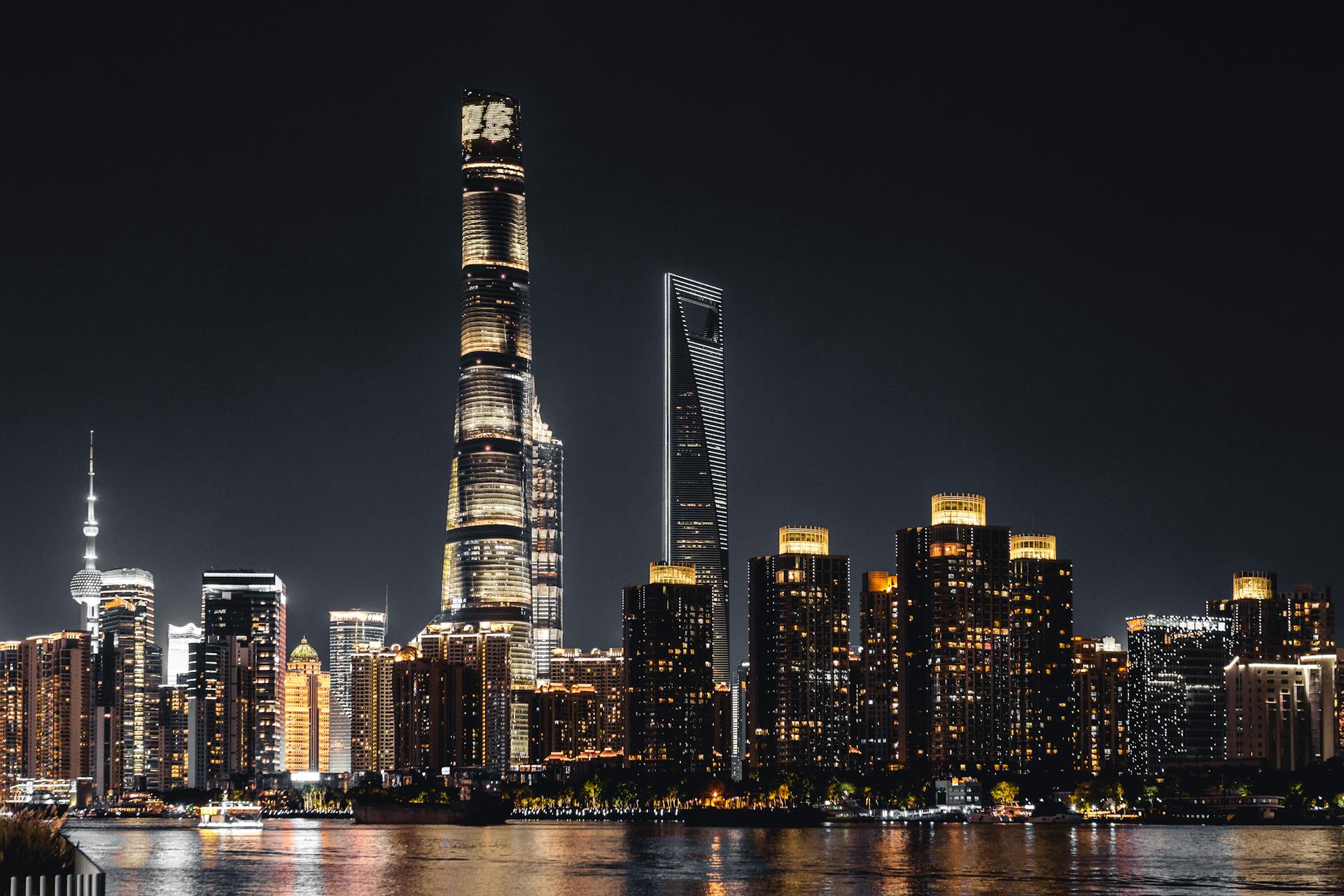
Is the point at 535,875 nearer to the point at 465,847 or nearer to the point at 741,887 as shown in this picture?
the point at 741,887

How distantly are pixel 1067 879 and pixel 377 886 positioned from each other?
45.1 meters

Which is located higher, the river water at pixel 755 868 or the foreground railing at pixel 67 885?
the foreground railing at pixel 67 885

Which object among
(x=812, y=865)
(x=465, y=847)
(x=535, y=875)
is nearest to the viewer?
(x=535, y=875)

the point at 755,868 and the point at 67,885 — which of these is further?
the point at 755,868

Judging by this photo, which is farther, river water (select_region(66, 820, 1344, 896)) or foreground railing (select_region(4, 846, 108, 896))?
river water (select_region(66, 820, 1344, 896))

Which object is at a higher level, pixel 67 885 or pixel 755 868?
pixel 67 885

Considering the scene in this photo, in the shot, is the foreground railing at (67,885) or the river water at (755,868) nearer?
the foreground railing at (67,885)

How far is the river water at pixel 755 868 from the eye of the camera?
121m

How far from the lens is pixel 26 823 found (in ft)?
113

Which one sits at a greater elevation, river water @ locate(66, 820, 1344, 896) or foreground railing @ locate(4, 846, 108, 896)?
foreground railing @ locate(4, 846, 108, 896)

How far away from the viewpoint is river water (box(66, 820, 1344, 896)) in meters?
121

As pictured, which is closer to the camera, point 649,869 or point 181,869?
point 649,869

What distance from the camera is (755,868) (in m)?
143

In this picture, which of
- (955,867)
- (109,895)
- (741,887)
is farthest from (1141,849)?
(109,895)
